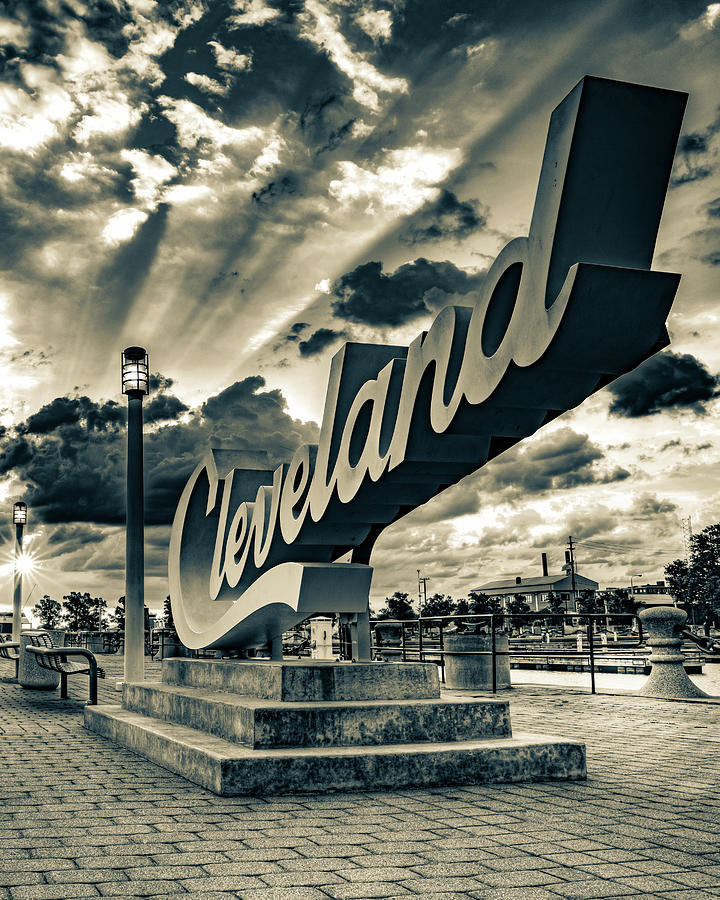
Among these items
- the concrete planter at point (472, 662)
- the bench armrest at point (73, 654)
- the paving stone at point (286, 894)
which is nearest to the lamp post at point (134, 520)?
the bench armrest at point (73, 654)

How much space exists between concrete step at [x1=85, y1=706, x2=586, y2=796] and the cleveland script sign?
1.47 metres

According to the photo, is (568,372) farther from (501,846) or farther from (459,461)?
(501,846)

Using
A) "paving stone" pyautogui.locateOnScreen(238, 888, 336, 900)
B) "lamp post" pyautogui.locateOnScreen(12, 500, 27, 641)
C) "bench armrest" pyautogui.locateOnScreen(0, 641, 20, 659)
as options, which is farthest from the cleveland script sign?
"lamp post" pyautogui.locateOnScreen(12, 500, 27, 641)

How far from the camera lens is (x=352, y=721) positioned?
6402 mm

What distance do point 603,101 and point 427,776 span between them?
14.6 ft

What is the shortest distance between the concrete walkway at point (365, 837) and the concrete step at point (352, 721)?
602mm

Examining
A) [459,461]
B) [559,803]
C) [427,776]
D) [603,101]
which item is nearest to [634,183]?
[603,101]

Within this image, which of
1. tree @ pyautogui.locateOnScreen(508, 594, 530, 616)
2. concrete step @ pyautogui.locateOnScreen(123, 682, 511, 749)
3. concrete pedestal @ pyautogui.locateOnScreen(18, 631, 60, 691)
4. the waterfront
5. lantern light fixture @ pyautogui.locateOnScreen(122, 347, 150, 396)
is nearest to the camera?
concrete step @ pyautogui.locateOnScreen(123, 682, 511, 749)

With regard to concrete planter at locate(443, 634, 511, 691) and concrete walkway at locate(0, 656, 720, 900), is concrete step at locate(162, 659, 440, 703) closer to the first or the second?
concrete walkway at locate(0, 656, 720, 900)

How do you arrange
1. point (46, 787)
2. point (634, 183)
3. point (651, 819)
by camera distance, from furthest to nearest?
point (46, 787), point (651, 819), point (634, 183)

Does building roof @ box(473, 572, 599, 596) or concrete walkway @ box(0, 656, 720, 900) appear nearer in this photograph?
concrete walkway @ box(0, 656, 720, 900)

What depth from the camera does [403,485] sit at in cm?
693

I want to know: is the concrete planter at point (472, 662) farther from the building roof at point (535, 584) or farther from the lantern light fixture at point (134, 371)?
the building roof at point (535, 584)

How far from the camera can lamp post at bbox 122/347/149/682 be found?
11.6 metres
